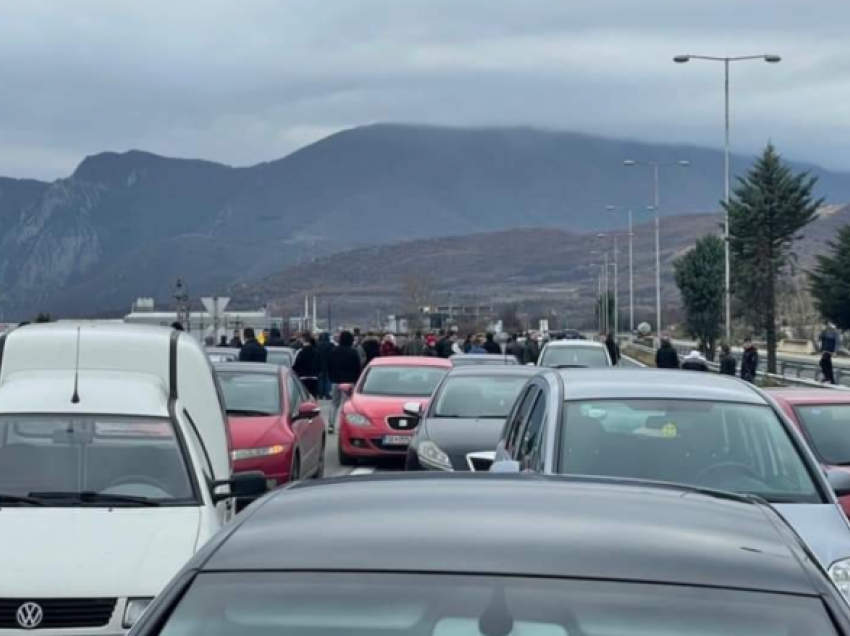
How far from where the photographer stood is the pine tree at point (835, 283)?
72.0 meters

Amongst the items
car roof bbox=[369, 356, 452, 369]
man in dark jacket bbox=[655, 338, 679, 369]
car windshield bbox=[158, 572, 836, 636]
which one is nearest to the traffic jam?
car windshield bbox=[158, 572, 836, 636]

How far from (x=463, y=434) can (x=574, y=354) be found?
14.1 meters

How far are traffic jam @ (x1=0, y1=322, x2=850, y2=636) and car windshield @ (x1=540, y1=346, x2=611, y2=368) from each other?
10.6 m

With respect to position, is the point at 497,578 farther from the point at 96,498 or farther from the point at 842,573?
the point at 96,498

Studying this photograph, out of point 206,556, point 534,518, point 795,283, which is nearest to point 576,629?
point 534,518

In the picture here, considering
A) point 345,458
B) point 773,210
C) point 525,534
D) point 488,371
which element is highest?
point 773,210

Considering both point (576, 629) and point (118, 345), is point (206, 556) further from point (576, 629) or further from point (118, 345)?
point (118, 345)

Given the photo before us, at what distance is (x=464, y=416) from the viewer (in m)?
16.3

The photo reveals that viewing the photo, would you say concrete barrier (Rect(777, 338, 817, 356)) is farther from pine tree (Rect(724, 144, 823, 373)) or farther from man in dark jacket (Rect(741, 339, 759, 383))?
man in dark jacket (Rect(741, 339, 759, 383))

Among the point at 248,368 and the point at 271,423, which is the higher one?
the point at 248,368

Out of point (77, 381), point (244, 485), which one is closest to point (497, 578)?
point (244, 485)

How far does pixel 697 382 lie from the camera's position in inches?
363

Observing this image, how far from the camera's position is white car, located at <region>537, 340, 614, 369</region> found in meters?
28.5

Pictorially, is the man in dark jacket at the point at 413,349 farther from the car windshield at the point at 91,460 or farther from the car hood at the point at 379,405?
the car windshield at the point at 91,460
